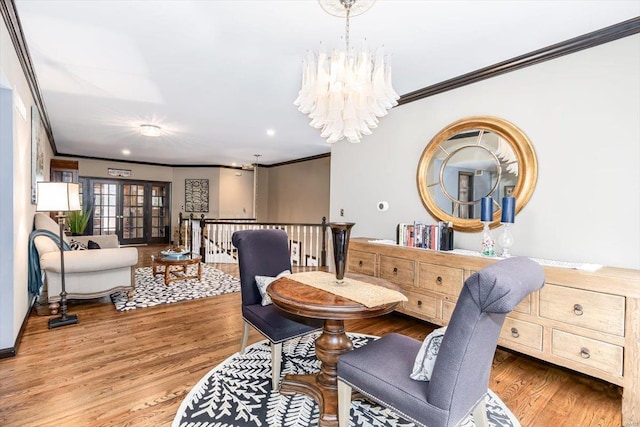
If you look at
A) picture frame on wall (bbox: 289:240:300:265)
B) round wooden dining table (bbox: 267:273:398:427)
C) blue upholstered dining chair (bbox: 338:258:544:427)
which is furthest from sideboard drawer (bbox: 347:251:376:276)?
picture frame on wall (bbox: 289:240:300:265)

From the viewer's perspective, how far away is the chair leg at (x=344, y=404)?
1639 mm

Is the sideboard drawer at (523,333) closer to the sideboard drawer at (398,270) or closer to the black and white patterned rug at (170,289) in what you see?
the sideboard drawer at (398,270)

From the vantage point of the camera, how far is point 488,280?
110 centimetres

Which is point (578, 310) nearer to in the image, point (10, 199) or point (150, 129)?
point (10, 199)

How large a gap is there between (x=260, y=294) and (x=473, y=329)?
1.67 m

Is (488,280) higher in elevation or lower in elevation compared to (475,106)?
lower

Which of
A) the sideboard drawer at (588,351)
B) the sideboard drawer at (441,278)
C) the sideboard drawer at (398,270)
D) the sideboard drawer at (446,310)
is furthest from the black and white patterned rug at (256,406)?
the sideboard drawer at (398,270)

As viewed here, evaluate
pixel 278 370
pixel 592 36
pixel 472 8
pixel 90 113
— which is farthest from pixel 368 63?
pixel 90 113

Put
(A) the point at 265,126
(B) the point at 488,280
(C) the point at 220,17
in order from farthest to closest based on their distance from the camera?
1. (A) the point at 265,126
2. (C) the point at 220,17
3. (B) the point at 488,280

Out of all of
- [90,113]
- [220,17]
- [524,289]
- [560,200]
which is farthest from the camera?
[90,113]

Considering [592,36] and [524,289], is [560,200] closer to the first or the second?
[592,36]

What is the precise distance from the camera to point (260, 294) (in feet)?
8.13

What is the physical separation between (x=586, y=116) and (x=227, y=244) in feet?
20.5

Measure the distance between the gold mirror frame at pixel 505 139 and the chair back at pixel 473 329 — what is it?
166 centimetres
